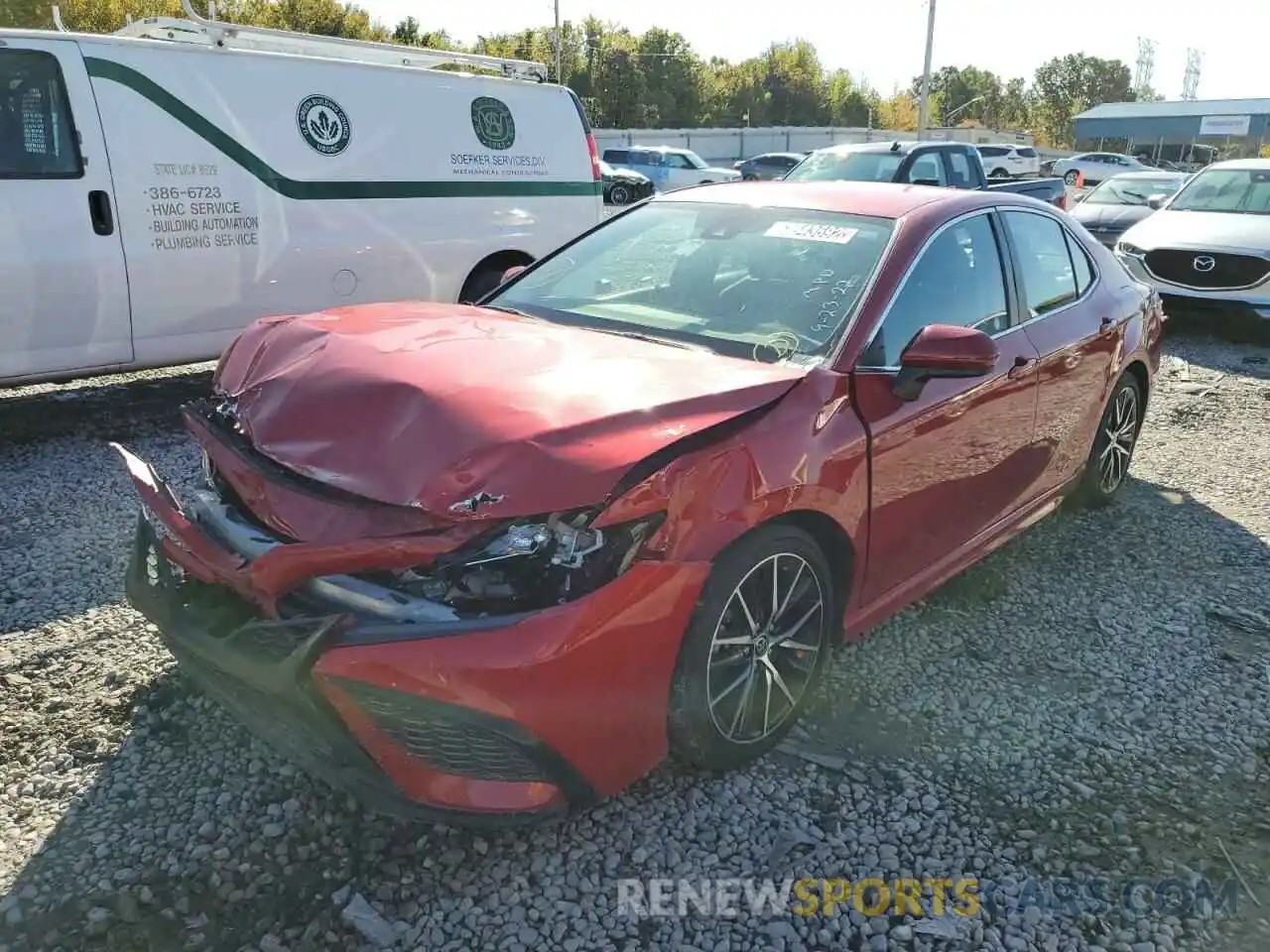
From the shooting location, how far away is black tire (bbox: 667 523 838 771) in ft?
8.44

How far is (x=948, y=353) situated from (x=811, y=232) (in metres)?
0.84

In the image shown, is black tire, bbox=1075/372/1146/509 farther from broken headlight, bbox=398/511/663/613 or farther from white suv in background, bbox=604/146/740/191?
white suv in background, bbox=604/146/740/191

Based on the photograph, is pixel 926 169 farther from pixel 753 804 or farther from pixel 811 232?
pixel 753 804

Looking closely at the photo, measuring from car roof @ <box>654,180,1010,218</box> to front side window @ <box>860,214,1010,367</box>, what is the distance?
0.43 ft

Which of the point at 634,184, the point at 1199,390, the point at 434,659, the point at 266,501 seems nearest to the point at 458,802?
the point at 434,659

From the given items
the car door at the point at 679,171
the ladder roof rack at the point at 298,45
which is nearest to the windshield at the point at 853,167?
the ladder roof rack at the point at 298,45

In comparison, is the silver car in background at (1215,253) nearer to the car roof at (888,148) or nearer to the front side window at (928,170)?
the front side window at (928,170)

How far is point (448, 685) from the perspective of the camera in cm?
218

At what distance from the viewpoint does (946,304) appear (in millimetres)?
3543

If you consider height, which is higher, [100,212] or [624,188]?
[100,212]

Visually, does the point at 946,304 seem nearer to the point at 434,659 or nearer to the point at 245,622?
the point at 434,659

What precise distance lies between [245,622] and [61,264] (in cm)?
403

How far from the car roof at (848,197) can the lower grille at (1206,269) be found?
6.30 metres

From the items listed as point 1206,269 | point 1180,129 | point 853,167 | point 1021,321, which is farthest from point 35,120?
point 1180,129
